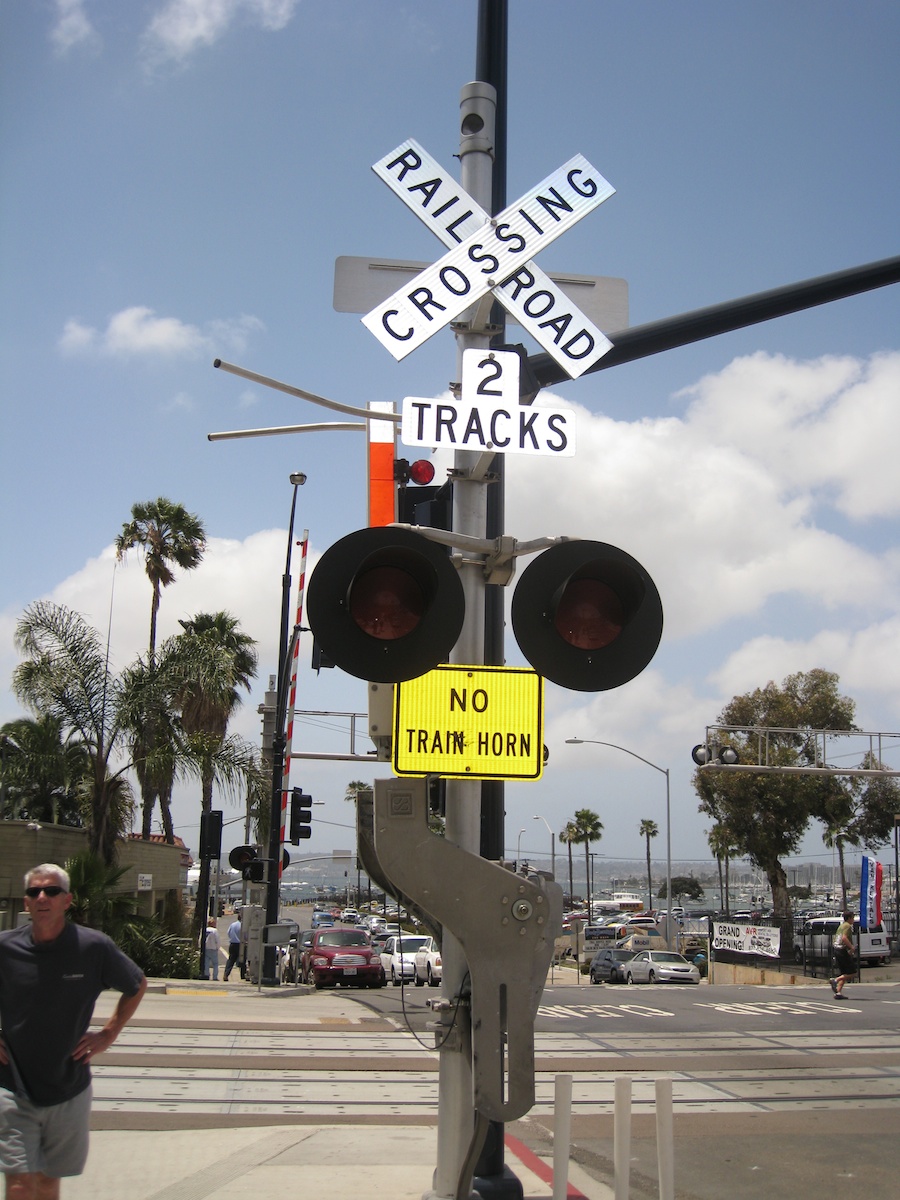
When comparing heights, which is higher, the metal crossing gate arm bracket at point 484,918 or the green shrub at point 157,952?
the metal crossing gate arm bracket at point 484,918

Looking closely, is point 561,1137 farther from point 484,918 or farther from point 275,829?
point 275,829

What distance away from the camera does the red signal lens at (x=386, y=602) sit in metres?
3.88

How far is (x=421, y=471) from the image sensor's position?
223 inches

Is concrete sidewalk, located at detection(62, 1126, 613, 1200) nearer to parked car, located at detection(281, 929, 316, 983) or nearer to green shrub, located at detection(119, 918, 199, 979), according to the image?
green shrub, located at detection(119, 918, 199, 979)

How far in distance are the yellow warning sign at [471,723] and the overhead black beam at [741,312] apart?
178 cm

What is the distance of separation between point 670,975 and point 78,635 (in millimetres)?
20490

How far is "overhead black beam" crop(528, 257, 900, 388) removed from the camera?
573 centimetres

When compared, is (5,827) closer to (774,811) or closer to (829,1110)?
(829,1110)

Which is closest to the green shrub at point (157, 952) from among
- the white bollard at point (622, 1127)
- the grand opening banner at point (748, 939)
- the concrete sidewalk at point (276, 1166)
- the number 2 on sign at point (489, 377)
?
the concrete sidewalk at point (276, 1166)

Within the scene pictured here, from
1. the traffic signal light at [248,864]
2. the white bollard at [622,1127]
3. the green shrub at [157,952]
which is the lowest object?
the green shrub at [157,952]

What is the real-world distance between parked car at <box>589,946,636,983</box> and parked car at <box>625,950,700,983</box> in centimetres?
39

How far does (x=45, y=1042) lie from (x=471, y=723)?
7.32 feet

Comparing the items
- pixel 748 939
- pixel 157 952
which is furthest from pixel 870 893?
pixel 157 952

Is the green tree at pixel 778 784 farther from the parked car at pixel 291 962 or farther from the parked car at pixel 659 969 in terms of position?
the parked car at pixel 291 962
